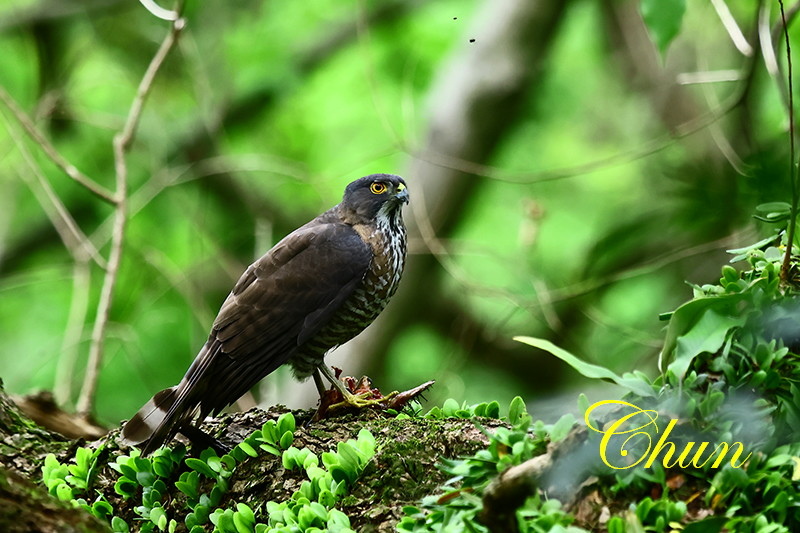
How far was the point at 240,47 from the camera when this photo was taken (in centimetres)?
761

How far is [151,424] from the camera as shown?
295cm

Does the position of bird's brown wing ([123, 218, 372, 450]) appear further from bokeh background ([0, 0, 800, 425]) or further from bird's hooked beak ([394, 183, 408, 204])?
bokeh background ([0, 0, 800, 425])

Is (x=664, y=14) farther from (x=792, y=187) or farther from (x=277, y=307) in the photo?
(x=277, y=307)

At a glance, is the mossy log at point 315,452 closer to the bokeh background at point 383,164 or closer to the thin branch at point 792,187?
the thin branch at point 792,187

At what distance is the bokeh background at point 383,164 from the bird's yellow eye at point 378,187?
4.64 ft

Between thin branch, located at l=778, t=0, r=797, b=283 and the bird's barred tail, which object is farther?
the bird's barred tail

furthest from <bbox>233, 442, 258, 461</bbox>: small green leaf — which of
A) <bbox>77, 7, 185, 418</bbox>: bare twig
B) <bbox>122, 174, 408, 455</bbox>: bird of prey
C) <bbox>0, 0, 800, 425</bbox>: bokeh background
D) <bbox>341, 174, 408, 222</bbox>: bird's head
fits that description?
<bbox>0, 0, 800, 425</bbox>: bokeh background

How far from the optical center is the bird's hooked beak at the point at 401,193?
359cm

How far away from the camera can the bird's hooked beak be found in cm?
359

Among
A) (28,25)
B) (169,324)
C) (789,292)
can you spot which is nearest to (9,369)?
(169,324)

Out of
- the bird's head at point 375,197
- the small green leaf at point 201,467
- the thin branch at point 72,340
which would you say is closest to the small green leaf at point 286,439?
the small green leaf at point 201,467

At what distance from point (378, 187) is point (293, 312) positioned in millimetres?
699

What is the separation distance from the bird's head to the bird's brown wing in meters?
0.18

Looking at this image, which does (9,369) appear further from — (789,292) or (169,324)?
(789,292)
